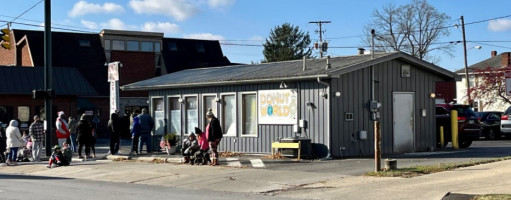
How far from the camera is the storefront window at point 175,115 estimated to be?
26.0m

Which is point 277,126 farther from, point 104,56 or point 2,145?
point 104,56

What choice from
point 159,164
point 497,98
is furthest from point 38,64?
point 497,98

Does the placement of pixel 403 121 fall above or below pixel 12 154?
above

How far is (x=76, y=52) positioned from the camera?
50031 mm

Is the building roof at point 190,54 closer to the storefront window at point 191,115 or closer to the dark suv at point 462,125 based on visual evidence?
the storefront window at point 191,115

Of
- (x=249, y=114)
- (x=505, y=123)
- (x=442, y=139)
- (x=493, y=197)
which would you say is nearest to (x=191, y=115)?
(x=249, y=114)

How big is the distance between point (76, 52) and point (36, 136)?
2731cm

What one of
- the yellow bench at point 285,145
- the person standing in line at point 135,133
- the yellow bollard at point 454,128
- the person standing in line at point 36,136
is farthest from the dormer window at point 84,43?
the yellow bollard at point 454,128

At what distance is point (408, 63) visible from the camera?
74.8 ft

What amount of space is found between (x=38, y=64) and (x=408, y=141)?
32469 millimetres

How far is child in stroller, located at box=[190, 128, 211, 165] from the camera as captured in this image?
66.2ft

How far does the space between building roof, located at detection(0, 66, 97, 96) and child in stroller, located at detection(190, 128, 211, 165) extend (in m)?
18.4

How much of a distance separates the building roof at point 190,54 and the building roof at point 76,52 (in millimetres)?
5141

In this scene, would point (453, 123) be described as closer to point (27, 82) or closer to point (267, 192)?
point (267, 192)
